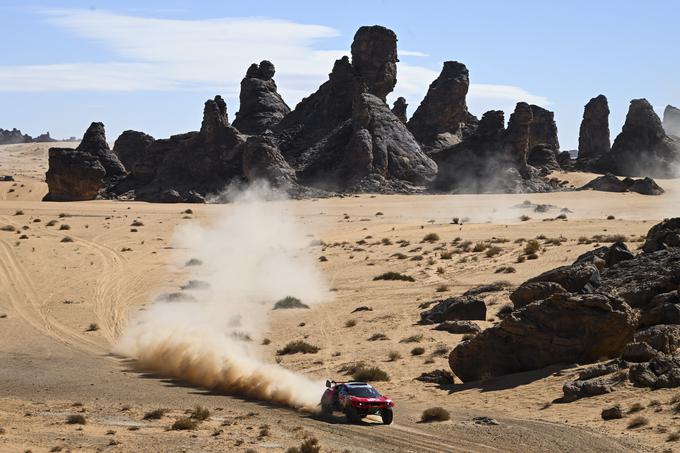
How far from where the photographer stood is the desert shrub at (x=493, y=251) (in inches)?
2299

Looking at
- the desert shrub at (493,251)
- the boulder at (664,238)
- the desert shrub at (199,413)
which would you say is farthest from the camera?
the desert shrub at (493,251)

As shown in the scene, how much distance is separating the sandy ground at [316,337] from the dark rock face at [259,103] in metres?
30.1

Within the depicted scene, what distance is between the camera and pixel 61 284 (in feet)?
182

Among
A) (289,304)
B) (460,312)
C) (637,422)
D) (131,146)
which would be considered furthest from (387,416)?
(131,146)

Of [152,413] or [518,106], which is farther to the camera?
[518,106]

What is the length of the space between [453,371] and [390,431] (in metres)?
7.43

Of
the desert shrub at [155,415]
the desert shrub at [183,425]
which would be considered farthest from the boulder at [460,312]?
the desert shrub at [183,425]

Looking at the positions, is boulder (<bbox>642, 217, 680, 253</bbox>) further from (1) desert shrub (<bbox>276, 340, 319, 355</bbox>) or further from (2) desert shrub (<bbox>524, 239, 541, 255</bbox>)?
(2) desert shrub (<bbox>524, 239, 541, 255</bbox>)

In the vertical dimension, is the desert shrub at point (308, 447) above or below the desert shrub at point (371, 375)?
above

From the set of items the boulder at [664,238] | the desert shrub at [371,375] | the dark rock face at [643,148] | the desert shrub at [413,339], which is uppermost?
the dark rock face at [643,148]

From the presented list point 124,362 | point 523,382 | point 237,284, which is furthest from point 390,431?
point 237,284

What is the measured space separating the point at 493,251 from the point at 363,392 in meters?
33.7

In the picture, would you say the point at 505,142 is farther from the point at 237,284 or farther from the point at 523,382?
the point at 523,382

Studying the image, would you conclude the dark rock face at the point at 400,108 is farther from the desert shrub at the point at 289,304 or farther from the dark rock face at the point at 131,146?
the desert shrub at the point at 289,304
